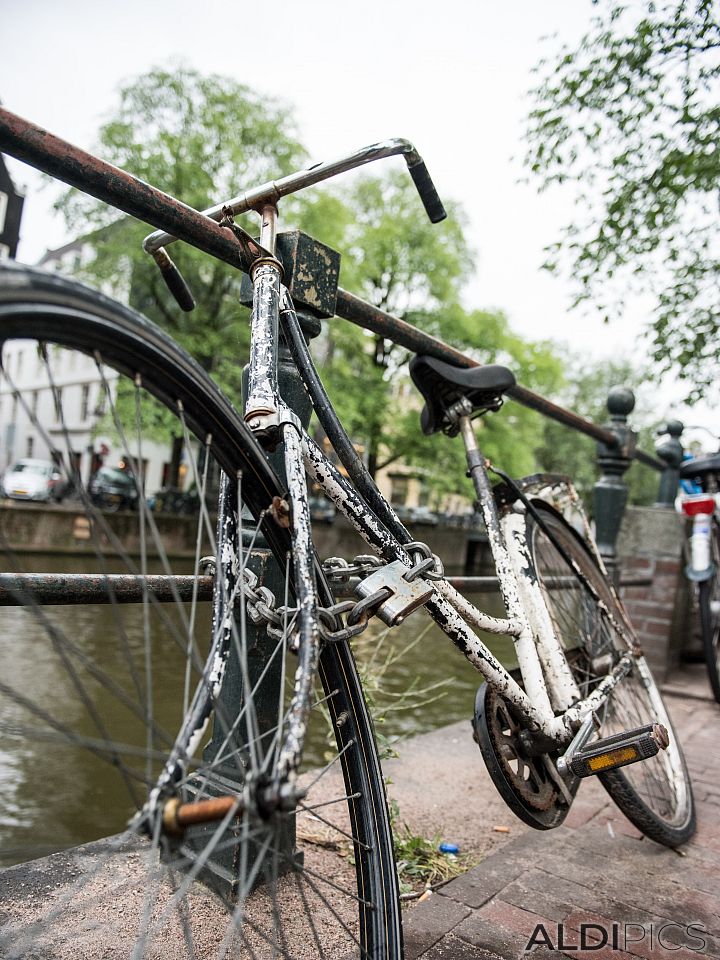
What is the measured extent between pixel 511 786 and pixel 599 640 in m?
0.85

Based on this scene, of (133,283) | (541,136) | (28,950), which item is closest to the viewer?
(28,950)

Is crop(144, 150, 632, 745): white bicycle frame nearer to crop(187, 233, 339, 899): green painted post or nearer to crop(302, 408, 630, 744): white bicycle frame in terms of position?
crop(302, 408, 630, 744): white bicycle frame

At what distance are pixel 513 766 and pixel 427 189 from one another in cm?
139

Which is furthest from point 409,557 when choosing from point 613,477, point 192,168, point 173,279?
point 192,168

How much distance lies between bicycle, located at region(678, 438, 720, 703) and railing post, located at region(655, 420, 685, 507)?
1.30 meters

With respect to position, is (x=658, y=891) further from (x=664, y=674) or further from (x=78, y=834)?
(x=664, y=674)

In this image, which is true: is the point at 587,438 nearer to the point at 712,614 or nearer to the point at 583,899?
the point at 712,614

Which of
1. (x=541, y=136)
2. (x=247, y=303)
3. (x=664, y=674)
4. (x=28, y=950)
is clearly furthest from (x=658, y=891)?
(x=541, y=136)

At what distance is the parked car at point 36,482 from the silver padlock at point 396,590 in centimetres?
55

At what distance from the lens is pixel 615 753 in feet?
6.08

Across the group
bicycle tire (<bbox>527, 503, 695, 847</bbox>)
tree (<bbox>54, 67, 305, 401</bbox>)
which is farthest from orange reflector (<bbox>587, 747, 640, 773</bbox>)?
tree (<bbox>54, 67, 305, 401</bbox>)

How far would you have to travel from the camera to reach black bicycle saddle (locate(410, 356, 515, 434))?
2.16m

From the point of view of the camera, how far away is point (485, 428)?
24.8m

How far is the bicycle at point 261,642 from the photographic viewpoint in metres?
0.99
